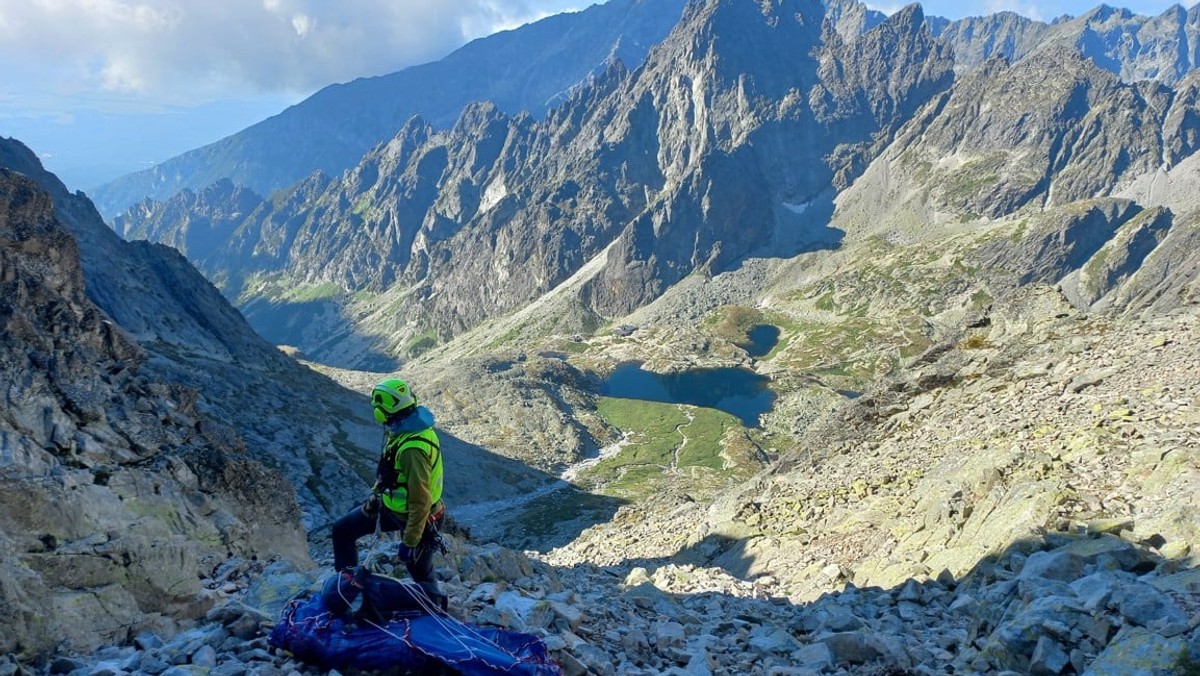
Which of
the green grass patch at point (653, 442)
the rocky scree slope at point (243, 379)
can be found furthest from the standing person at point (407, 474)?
the green grass patch at point (653, 442)

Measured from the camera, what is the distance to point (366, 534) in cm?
1344

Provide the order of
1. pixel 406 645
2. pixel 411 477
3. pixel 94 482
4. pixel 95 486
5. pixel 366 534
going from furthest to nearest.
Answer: pixel 94 482
pixel 95 486
pixel 366 534
pixel 411 477
pixel 406 645

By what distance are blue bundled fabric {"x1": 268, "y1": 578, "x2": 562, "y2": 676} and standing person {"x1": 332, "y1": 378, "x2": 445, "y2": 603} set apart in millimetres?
1178

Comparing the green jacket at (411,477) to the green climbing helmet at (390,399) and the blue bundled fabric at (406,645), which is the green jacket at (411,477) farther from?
the blue bundled fabric at (406,645)

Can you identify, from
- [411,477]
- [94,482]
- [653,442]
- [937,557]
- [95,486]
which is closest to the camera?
[411,477]

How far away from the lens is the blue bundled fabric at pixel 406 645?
10.9 meters

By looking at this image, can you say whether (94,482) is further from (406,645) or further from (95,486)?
(406,645)

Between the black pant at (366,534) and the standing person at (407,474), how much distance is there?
18mm

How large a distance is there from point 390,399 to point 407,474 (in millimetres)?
1285

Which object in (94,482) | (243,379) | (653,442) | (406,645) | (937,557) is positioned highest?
(243,379)

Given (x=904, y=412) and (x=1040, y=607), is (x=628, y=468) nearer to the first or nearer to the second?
(x=904, y=412)

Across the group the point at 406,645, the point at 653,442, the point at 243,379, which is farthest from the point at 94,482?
the point at 653,442

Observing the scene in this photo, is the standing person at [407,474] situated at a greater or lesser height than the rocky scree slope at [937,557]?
greater

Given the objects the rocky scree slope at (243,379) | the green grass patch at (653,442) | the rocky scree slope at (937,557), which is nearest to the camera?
the rocky scree slope at (937,557)
